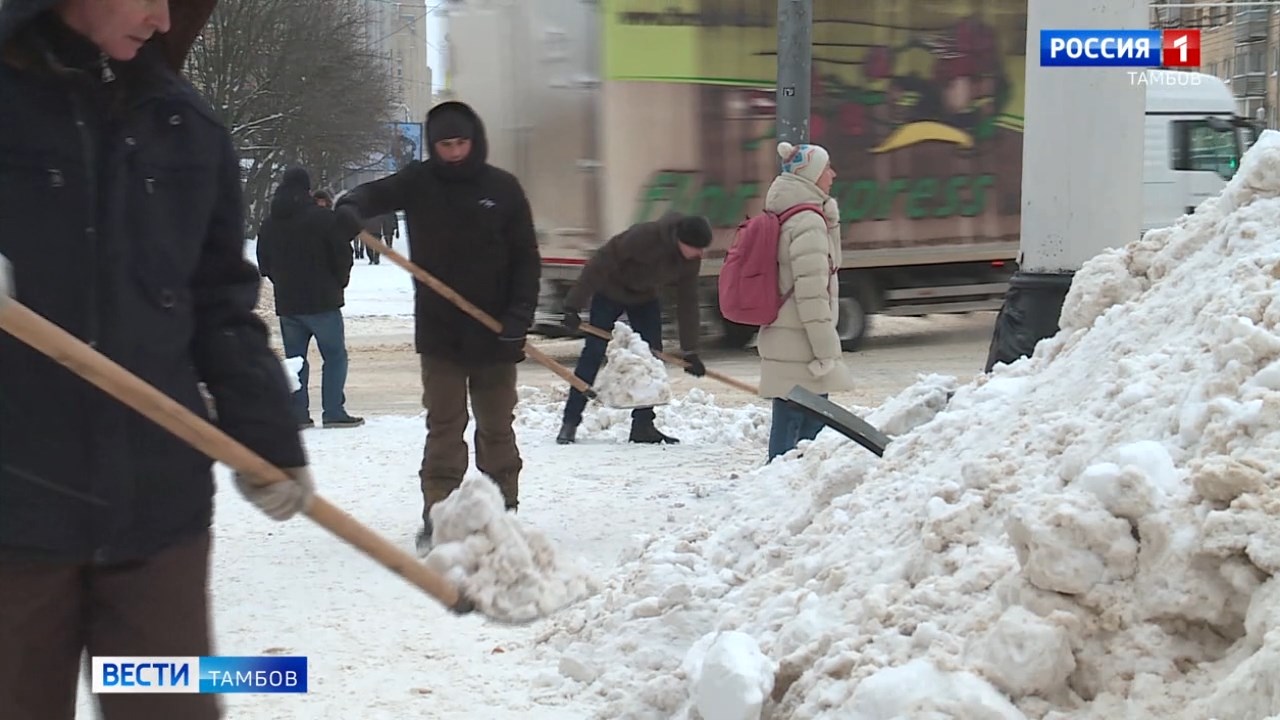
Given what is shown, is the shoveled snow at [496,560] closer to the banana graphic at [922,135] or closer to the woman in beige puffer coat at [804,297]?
the woman in beige puffer coat at [804,297]

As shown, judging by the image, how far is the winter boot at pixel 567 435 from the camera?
9.51m

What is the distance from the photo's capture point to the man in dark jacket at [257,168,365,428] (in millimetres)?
10164

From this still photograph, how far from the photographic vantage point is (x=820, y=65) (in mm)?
14039

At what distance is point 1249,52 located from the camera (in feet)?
170

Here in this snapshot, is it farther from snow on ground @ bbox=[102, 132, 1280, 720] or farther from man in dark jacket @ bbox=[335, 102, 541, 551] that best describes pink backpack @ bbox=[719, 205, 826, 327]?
man in dark jacket @ bbox=[335, 102, 541, 551]

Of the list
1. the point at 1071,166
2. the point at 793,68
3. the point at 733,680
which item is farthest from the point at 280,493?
the point at 793,68

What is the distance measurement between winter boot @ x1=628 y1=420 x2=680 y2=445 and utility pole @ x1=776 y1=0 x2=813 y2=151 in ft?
9.04

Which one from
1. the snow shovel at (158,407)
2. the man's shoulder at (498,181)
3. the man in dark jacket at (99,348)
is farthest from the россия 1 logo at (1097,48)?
the man in dark jacket at (99,348)

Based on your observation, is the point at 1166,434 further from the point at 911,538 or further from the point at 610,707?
the point at 610,707

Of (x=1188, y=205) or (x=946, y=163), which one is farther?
(x=1188, y=205)

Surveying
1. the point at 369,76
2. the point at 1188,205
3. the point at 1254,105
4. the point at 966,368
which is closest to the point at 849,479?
the point at 966,368

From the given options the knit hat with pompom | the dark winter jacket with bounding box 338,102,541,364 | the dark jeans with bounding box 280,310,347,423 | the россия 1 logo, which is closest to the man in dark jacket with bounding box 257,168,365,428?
the dark jeans with bounding box 280,310,347,423

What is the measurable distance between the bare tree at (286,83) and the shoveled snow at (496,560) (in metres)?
27.8

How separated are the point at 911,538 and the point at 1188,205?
14.0m
